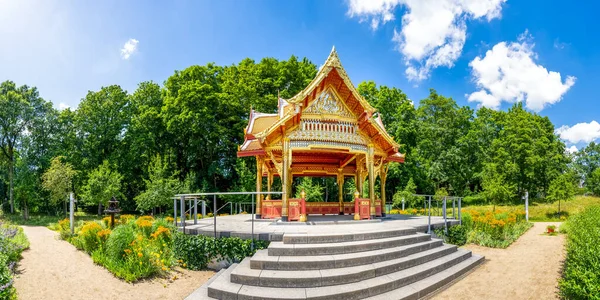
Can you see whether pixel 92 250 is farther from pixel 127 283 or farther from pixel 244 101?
pixel 244 101

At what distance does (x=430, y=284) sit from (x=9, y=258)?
39.3 feet

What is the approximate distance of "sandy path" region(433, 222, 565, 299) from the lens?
7.52 m

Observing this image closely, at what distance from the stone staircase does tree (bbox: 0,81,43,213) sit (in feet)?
113

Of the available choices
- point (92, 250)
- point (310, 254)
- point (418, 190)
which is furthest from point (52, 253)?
point (418, 190)

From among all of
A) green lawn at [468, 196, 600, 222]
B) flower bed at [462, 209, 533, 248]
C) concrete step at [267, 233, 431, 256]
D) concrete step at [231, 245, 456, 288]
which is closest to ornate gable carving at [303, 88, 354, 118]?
concrete step at [267, 233, 431, 256]

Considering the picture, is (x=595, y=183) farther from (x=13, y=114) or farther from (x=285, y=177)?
(x=13, y=114)

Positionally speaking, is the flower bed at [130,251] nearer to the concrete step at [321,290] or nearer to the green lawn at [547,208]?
the concrete step at [321,290]

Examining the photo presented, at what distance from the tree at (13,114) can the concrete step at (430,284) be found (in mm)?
38076

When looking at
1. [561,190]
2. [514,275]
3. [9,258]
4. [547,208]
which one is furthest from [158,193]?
[547,208]

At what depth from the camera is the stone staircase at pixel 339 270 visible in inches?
262

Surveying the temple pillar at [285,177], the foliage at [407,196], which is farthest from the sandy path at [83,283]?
the foliage at [407,196]

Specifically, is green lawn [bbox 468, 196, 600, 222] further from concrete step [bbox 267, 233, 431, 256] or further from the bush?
concrete step [bbox 267, 233, 431, 256]

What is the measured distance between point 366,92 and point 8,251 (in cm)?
3220

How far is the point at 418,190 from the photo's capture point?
120 ft
